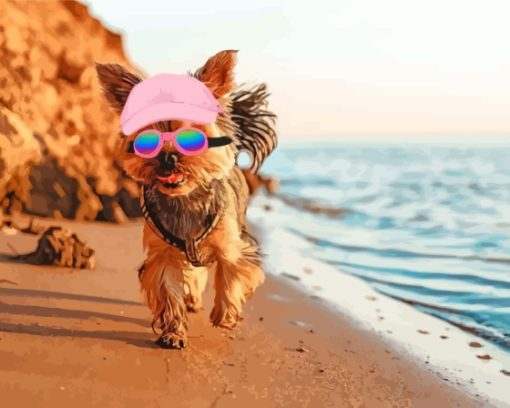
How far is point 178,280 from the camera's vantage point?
15.5ft

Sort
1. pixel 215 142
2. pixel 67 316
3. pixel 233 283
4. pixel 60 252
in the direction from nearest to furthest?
pixel 215 142
pixel 233 283
pixel 67 316
pixel 60 252

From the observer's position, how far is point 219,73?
4305mm

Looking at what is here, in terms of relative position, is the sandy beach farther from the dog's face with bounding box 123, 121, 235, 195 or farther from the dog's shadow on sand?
the dog's face with bounding box 123, 121, 235, 195

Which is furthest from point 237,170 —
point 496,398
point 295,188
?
point 295,188

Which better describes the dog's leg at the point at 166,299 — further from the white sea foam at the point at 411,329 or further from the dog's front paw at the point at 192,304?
the white sea foam at the point at 411,329

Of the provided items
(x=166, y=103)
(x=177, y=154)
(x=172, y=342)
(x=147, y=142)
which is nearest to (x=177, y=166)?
(x=177, y=154)

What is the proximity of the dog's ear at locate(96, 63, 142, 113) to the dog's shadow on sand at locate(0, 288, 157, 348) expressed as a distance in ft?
4.42

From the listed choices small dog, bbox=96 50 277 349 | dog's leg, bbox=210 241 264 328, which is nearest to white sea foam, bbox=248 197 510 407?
dog's leg, bbox=210 241 264 328

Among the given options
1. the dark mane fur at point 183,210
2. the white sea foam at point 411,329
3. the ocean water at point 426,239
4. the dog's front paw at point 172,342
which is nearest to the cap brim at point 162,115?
the dark mane fur at point 183,210

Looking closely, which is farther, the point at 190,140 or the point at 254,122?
the point at 254,122

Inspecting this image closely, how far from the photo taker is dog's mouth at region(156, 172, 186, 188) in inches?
166

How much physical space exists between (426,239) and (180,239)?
6349mm

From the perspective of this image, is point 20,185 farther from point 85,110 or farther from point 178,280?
point 178,280

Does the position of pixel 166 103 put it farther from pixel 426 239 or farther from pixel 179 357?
pixel 426 239
